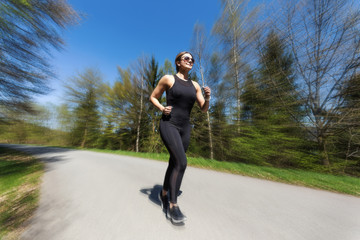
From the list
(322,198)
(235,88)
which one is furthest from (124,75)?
(322,198)

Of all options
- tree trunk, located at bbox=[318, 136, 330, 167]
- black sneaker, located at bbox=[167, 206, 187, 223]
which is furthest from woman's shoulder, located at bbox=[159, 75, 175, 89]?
tree trunk, located at bbox=[318, 136, 330, 167]

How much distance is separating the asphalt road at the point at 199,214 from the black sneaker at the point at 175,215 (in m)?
0.06

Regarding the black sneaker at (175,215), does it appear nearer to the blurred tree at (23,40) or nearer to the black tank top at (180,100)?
the black tank top at (180,100)

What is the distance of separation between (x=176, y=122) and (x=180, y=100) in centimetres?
27

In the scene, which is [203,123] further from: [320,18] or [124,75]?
[124,75]

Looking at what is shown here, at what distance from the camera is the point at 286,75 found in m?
4.96

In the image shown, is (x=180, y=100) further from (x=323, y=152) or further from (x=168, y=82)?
(x=323, y=152)

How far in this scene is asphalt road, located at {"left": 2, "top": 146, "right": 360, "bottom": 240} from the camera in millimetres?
1144

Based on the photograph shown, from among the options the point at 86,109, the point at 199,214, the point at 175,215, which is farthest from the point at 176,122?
the point at 86,109

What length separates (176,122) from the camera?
4.74ft

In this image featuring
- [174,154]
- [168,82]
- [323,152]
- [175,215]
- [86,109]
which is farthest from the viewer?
[86,109]

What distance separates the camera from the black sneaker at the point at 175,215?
49.0 inches

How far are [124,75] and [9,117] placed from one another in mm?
7080

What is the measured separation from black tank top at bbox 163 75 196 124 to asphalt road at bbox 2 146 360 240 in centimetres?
111
